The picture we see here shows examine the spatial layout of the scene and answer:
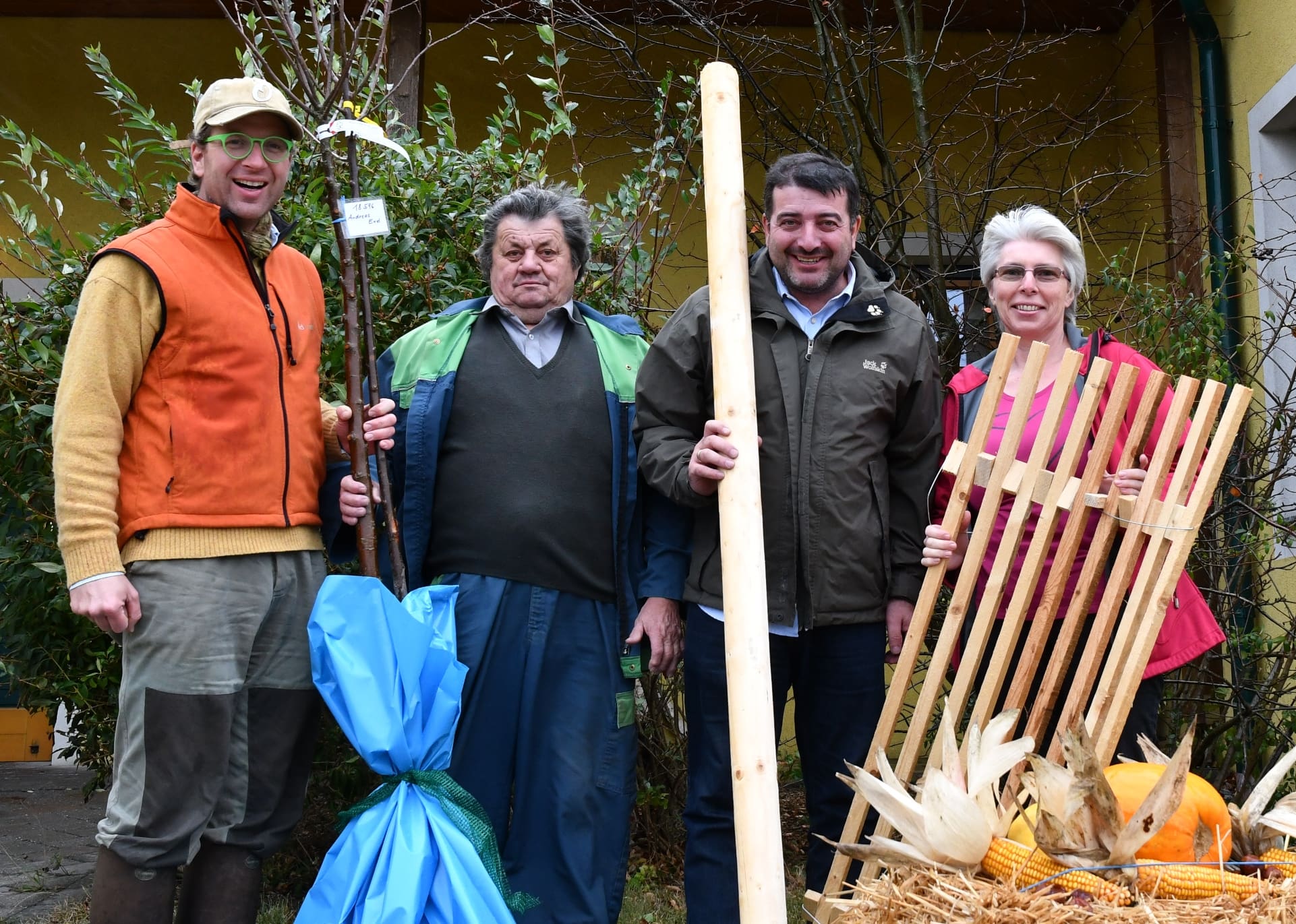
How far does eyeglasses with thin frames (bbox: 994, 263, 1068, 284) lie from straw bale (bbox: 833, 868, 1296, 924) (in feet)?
5.03

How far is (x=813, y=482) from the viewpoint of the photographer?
2.95m

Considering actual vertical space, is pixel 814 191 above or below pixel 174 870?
above

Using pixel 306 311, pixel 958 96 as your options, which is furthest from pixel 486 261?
pixel 958 96

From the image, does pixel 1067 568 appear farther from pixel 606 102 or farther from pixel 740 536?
pixel 606 102

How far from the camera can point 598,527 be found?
3.12 m

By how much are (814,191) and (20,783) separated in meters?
5.26

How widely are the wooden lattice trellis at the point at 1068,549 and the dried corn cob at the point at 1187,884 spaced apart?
45 cm

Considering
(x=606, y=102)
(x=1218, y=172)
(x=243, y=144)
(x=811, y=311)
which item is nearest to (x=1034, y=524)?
(x=811, y=311)

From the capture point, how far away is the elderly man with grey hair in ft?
9.97

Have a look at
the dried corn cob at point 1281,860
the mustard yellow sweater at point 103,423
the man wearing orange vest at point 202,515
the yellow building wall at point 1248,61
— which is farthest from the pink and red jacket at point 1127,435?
the yellow building wall at point 1248,61

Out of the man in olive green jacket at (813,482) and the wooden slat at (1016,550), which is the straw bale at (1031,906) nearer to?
the wooden slat at (1016,550)

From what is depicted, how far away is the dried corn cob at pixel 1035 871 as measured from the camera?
2049mm

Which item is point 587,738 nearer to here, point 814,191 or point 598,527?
point 598,527

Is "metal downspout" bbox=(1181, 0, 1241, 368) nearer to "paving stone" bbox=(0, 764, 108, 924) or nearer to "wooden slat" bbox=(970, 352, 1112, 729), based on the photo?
"wooden slat" bbox=(970, 352, 1112, 729)
